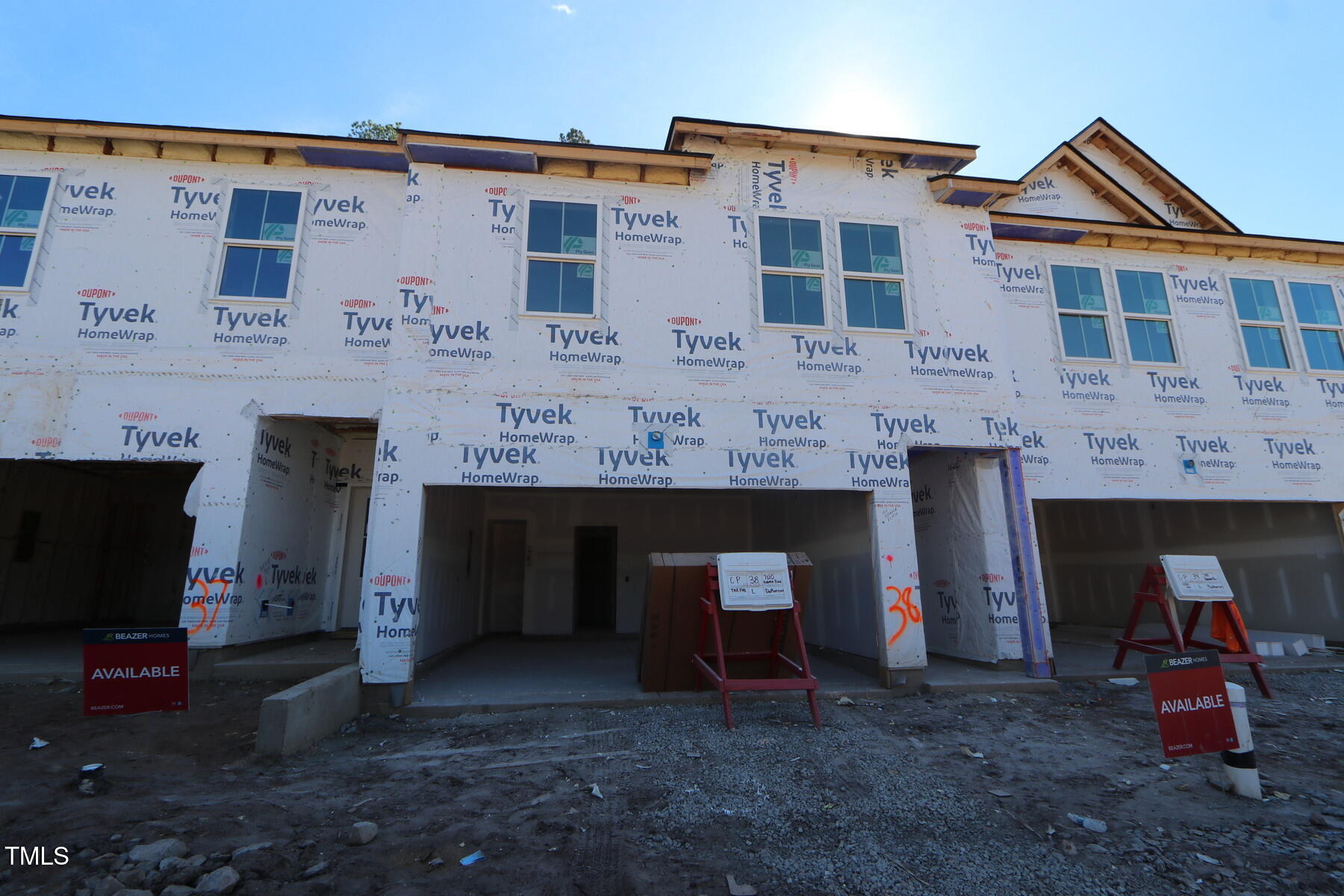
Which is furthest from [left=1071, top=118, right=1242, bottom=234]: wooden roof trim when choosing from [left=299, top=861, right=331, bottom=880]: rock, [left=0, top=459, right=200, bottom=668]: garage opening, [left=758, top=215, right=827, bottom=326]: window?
[left=0, top=459, right=200, bottom=668]: garage opening

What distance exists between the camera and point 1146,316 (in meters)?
10.2

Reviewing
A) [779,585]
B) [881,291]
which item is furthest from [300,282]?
[881,291]

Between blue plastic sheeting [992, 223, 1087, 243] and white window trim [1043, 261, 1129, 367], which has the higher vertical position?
blue plastic sheeting [992, 223, 1087, 243]

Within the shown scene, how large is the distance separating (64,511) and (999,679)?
15.7 m

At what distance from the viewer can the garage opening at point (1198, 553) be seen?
→ 10.4 metres

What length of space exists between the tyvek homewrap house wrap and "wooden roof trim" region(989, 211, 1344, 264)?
0.48ft

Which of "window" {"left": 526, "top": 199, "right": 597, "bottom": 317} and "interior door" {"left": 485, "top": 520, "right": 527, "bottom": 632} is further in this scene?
"interior door" {"left": 485, "top": 520, "right": 527, "bottom": 632}

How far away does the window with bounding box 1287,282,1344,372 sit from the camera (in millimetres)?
10648

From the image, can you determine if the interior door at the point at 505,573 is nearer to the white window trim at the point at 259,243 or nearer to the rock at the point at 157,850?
the white window trim at the point at 259,243

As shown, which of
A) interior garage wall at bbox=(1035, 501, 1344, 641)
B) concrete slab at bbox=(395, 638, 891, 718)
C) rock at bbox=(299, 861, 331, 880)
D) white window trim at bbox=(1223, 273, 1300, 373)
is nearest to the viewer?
rock at bbox=(299, 861, 331, 880)

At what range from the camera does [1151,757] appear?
17.6 ft

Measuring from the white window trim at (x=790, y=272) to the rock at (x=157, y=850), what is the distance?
718cm

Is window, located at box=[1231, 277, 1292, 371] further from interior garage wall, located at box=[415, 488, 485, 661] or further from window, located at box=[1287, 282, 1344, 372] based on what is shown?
interior garage wall, located at box=[415, 488, 485, 661]

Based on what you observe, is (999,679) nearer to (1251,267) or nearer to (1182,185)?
(1251,267)
